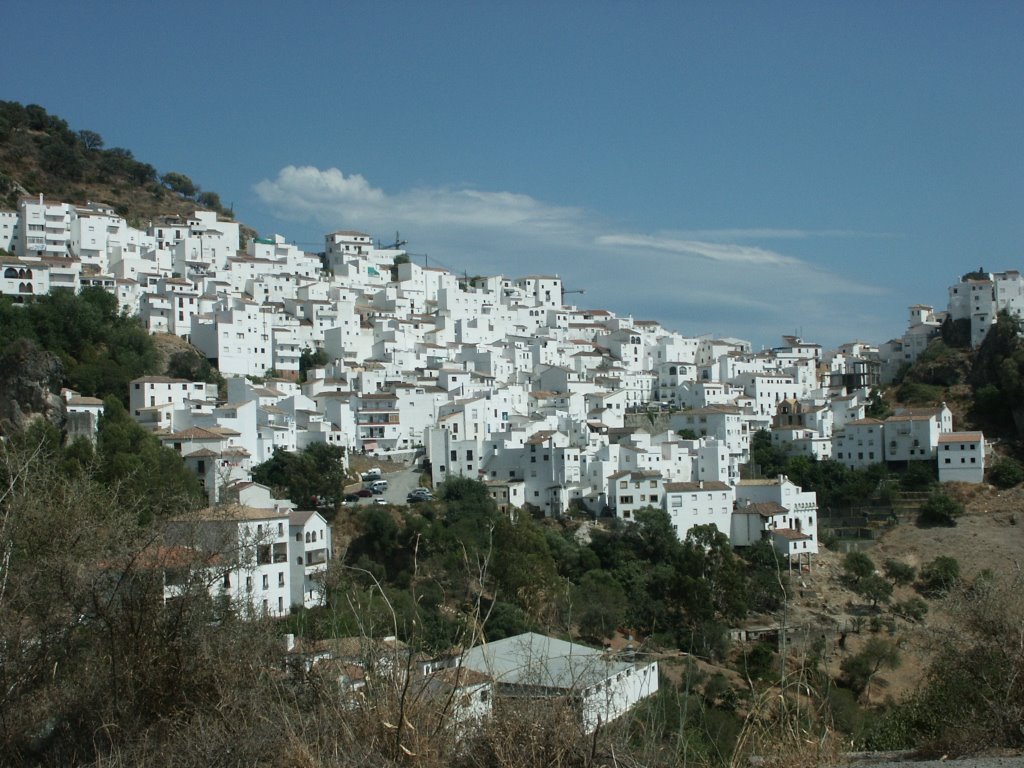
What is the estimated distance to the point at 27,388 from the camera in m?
27.3

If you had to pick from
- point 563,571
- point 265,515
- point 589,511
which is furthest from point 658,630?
point 265,515

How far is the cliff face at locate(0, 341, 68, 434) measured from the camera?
26.9 m

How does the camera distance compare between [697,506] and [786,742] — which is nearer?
[786,742]

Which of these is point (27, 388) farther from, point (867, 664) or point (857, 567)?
point (857, 567)

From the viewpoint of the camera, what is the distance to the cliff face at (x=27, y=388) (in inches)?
1059

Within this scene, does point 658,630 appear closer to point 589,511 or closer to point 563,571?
point 563,571

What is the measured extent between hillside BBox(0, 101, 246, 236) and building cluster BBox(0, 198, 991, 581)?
6.04 metres

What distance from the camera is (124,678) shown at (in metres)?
6.44

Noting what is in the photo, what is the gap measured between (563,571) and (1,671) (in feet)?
72.7

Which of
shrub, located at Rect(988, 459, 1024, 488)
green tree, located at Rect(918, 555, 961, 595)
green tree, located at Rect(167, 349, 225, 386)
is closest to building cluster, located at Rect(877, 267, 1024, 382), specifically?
shrub, located at Rect(988, 459, 1024, 488)

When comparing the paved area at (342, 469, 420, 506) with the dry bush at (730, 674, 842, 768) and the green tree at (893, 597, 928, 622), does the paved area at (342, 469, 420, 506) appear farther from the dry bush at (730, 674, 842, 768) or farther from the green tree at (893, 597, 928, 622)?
the dry bush at (730, 674, 842, 768)

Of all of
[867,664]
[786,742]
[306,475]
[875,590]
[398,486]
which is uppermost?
Result: [306,475]

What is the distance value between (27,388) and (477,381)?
1720 centimetres

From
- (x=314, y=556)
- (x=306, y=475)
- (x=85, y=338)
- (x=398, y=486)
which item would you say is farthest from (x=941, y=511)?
(x=85, y=338)
